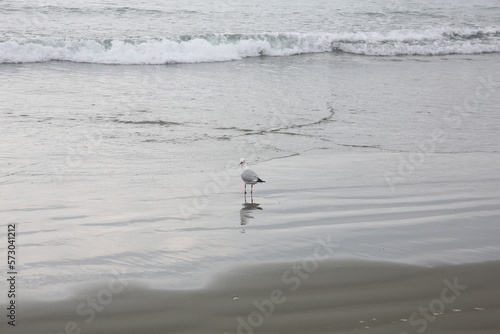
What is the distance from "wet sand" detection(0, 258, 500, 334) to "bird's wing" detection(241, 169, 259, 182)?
6.21ft

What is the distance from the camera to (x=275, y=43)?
19188mm

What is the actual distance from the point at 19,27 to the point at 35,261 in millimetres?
16273

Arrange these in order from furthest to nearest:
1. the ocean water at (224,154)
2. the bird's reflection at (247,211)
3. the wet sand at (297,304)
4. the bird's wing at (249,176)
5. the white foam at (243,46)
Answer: the white foam at (243,46), the bird's wing at (249,176), the bird's reflection at (247,211), the ocean water at (224,154), the wet sand at (297,304)

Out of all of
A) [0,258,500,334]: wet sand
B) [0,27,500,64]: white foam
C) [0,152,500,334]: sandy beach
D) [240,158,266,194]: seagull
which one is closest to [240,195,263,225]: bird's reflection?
[0,152,500,334]: sandy beach

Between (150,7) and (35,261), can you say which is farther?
(150,7)

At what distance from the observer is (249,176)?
20.2ft

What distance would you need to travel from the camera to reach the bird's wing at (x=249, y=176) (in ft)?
20.2

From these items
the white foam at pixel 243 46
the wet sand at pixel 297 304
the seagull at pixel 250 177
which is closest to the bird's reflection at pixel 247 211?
the seagull at pixel 250 177

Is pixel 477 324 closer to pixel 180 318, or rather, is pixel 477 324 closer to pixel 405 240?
pixel 405 240

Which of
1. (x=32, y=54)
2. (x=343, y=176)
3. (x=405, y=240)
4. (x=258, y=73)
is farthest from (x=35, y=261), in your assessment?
(x=32, y=54)

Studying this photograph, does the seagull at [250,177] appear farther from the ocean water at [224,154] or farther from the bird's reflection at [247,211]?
the bird's reflection at [247,211]

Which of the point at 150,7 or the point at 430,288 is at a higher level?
the point at 150,7

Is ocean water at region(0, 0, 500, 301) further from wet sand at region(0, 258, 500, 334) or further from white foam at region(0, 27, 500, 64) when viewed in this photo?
wet sand at region(0, 258, 500, 334)

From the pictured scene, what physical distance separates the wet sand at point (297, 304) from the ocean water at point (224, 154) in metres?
0.21
